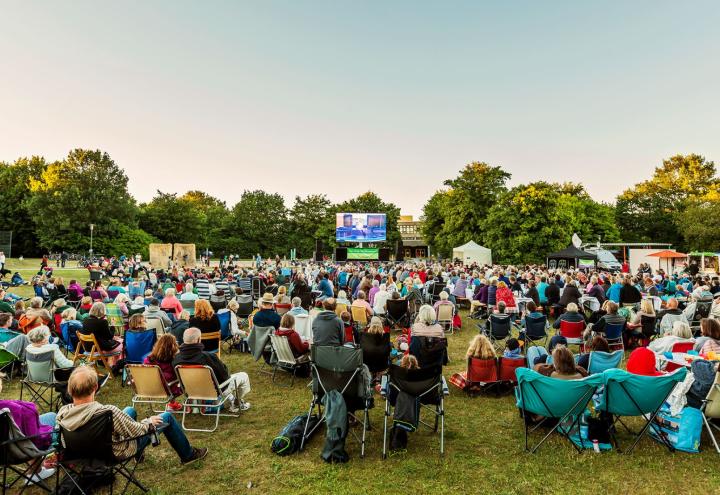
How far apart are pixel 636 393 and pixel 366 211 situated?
49.4 meters

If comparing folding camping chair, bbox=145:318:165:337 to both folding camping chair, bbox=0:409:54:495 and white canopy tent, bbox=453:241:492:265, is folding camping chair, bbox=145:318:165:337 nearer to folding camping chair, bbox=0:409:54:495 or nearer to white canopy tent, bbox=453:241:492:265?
folding camping chair, bbox=0:409:54:495

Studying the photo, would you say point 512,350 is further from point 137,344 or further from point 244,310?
point 244,310

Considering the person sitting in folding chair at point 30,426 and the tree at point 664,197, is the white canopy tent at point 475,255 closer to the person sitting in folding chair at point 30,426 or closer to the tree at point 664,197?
the tree at point 664,197

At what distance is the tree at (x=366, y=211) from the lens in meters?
49.7

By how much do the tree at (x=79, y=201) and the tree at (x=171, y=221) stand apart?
415cm

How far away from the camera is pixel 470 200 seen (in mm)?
40125

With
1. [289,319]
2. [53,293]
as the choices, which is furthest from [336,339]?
[53,293]

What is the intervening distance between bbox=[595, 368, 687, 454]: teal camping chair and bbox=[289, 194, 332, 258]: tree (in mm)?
47346

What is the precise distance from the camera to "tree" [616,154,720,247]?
4519 centimetres

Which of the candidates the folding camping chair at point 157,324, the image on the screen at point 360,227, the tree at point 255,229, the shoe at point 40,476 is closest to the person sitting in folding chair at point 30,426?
the shoe at point 40,476

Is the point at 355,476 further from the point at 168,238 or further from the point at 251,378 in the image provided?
the point at 168,238

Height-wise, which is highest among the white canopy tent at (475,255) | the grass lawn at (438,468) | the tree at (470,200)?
the tree at (470,200)

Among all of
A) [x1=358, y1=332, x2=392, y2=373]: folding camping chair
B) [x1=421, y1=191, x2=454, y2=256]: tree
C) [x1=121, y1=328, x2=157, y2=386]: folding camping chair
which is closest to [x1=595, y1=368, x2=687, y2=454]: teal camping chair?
[x1=358, y1=332, x2=392, y2=373]: folding camping chair

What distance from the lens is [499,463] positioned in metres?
3.97
